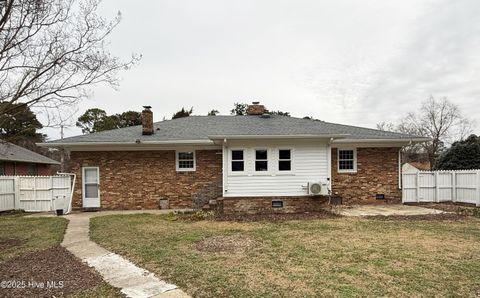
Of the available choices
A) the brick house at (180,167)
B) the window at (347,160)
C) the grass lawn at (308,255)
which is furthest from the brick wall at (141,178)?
the window at (347,160)

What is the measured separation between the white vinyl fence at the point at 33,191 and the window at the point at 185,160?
4.93m

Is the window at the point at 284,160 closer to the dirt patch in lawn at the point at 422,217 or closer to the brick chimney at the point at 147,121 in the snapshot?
the dirt patch in lawn at the point at 422,217

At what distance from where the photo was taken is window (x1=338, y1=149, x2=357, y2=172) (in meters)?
13.6

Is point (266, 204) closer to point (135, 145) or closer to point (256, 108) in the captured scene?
point (135, 145)

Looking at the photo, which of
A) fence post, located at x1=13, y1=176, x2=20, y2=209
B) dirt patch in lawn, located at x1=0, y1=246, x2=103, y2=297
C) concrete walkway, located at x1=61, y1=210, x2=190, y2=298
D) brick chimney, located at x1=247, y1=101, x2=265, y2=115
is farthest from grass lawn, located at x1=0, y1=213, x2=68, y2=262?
brick chimney, located at x1=247, y1=101, x2=265, y2=115

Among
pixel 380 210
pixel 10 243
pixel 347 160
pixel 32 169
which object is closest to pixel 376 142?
pixel 347 160

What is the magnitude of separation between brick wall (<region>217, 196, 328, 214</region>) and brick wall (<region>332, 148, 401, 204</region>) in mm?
1965

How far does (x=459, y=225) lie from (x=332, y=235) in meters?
4.34

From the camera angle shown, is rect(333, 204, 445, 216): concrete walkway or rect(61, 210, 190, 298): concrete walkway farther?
rect(333, 204, 445, 216): concrete walkway

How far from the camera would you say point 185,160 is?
534 inches

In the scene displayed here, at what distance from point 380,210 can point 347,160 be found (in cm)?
271

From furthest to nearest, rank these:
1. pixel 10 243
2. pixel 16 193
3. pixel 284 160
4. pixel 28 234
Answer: pixel 16 193 → pixel 284 160 → pixel 28 234 → pixel 10 243

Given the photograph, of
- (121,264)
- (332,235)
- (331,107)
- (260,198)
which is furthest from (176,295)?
(331,107)

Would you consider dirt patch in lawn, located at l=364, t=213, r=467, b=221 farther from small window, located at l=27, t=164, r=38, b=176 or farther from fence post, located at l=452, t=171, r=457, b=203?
small window, located at l=27, t=164, r=38, b=176
